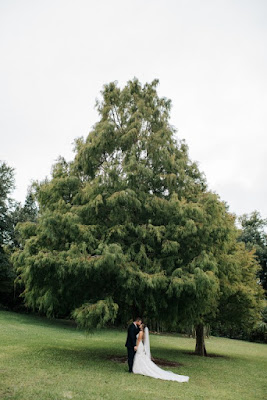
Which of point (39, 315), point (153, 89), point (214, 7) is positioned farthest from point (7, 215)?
point (214, 7)

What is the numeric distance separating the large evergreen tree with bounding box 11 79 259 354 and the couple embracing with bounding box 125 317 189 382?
2.97 feet

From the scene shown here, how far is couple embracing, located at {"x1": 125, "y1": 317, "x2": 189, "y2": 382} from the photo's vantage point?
9688 mm

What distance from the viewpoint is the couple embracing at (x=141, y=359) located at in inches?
381

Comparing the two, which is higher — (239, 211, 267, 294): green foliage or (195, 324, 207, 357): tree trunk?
(239, 211, 267, 294): green foliage

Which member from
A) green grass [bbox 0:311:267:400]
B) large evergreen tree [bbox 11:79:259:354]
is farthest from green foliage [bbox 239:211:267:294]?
green grass [bbox 0:311:267:400]

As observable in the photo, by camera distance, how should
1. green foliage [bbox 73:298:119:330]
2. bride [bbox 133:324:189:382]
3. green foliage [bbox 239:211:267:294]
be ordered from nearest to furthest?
bride [bbox 133:324:189:382], green foliage [bbox 73:298:119:330], green foliage [bbox 239:211:267:294]

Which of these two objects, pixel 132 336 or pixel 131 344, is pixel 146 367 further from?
pixel 132 336

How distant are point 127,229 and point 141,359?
4.12 meters

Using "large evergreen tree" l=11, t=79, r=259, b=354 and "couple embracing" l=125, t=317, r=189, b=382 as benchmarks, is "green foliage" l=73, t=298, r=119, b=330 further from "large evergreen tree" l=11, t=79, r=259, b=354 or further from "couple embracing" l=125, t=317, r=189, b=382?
"couple embracing" l=125, t=317, r=189, b=382

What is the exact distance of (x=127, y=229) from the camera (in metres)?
11.7

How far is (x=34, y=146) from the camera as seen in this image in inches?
885

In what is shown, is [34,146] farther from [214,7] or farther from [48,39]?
[214,7]

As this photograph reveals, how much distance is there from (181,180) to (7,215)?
2925 cm

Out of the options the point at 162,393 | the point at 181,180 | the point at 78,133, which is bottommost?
the point at 162,393
